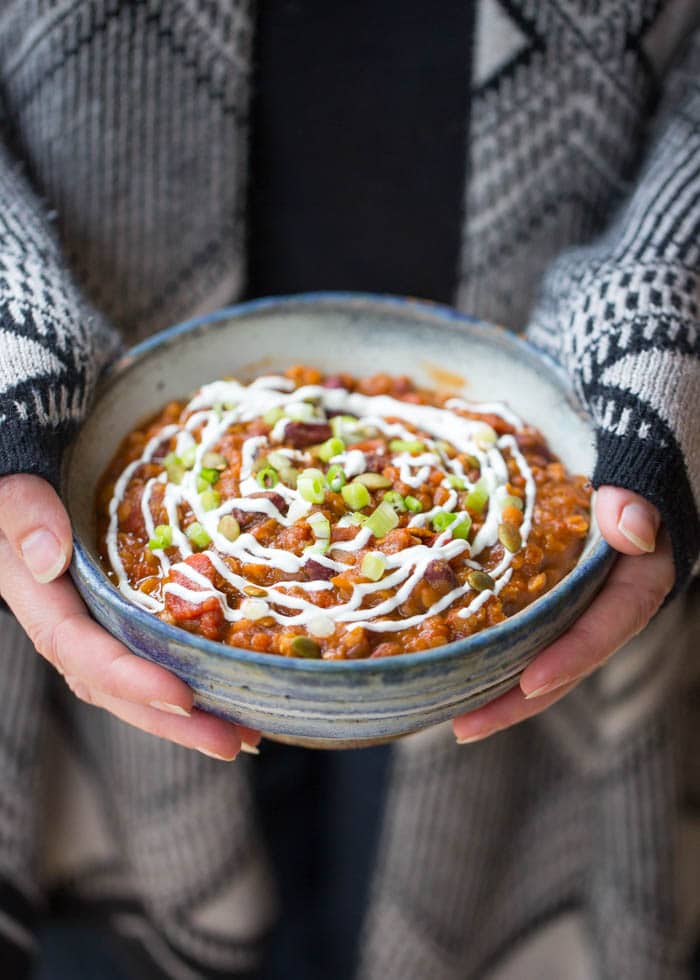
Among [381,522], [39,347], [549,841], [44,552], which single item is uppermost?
[39,347]

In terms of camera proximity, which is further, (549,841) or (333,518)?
(549,841)

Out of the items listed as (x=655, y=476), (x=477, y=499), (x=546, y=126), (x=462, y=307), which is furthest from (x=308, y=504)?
(x=546, y=126)

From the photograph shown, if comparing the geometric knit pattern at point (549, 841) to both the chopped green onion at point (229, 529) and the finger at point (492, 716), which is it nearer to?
the finger at point (492, 716)

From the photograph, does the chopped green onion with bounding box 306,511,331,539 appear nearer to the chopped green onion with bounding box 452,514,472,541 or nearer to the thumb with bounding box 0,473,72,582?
the chopped green onion with bounding box 452,514,472,541

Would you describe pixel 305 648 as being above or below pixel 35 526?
below

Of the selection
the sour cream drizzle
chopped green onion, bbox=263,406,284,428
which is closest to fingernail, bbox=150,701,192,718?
the sour cream drizzle

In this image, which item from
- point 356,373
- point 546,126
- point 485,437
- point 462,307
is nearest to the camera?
point 485,437

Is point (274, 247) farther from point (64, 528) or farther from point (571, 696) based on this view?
point (571, 696)

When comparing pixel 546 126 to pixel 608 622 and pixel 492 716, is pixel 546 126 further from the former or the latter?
pixel 492 716

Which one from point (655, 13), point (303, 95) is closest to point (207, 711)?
point (303, 95)
